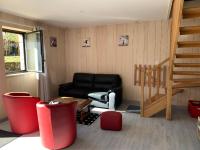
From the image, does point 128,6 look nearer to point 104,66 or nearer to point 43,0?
point 43,0

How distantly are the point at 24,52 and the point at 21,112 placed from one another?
2.24 metres

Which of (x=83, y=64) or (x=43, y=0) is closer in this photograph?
(x=43, y=0)

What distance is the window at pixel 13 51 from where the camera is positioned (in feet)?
13.5

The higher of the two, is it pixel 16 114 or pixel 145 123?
pixel 16 114

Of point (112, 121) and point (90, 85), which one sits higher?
point (90, 85)

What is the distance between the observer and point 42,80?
15.2 feet

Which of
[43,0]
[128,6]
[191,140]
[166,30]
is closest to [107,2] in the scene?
[128,6]

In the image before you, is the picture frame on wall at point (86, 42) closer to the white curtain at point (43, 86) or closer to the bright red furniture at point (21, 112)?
the white curtain at point (43, 86)

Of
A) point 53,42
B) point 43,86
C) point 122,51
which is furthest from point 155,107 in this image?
point 53,42

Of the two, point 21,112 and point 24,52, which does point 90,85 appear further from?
point 21,112

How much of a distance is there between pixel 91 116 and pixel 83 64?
2228 mm

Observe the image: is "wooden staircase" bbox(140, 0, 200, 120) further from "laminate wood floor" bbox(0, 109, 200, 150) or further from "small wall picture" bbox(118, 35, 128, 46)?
"small wall picture" bbox(118, 35, 128, 46)

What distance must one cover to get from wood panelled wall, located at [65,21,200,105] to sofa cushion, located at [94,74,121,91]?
288 mm

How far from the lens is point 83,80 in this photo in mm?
5375
